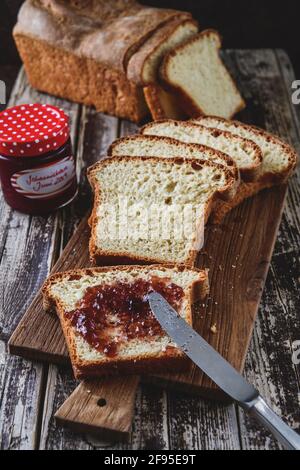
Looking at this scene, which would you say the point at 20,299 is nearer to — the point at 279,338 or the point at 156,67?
the point at 279,338

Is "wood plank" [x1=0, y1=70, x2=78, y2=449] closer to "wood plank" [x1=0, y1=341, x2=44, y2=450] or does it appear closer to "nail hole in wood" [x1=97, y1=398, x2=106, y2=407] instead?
"wood plank" [x1=0, y1=341, x2=44, y2=450]

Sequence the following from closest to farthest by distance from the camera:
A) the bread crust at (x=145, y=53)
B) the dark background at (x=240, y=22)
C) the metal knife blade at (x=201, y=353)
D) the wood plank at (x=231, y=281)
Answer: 1. the metal knife blade at (x=201, y=353)
2. the wood plank at (x=231, y=281)
3. the bread crust at (x=145, y=53)
4. the dark background at (x=240, y=22)

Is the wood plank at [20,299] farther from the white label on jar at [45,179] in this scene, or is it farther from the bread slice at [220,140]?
the bread slice at [220,140]

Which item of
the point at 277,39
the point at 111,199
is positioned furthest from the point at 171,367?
the point at 277,39

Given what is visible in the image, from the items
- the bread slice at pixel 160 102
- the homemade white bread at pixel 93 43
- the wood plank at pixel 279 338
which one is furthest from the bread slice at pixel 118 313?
the homemade white bread at pixel 93 43

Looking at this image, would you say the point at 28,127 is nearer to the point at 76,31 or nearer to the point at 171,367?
the point at 76,31

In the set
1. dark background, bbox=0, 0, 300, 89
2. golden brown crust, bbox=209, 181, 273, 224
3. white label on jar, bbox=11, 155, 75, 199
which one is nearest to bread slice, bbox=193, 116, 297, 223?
golden brown crust, bbox=209, 181, 273, 224
